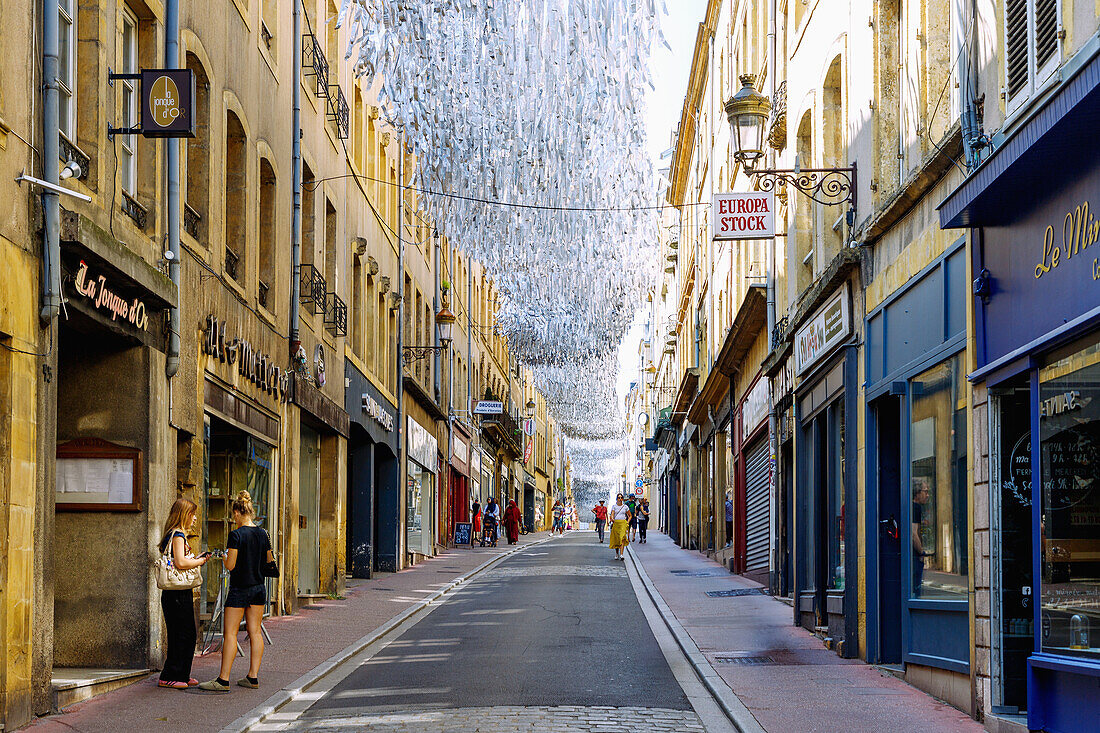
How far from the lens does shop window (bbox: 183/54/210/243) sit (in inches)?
563

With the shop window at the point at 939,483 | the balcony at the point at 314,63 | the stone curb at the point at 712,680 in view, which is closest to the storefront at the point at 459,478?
the balcony at the point at 314,63

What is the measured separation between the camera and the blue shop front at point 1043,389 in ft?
24.3

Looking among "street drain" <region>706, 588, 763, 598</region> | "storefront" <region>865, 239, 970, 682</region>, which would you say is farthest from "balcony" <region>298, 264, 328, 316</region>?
"storefront" <region>865, 239, 970, 682</region>

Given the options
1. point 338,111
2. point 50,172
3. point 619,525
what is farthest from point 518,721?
point 619,525

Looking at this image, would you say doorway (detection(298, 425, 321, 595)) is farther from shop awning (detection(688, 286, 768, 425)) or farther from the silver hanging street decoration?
shop awning (detection(688, 286, 768, 425))

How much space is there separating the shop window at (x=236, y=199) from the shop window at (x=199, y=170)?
5.04 ft

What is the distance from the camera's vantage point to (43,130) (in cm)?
952

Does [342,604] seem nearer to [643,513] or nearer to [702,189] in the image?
[702,189]

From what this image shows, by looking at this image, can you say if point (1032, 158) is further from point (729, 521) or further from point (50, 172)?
point (729, 521)

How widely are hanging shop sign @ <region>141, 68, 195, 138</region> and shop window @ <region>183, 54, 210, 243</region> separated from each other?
111 inches

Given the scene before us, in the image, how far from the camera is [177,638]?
1091cm

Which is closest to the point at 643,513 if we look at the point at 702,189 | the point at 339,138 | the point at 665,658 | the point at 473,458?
the point at 473,458

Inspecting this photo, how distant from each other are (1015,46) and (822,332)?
678 cm

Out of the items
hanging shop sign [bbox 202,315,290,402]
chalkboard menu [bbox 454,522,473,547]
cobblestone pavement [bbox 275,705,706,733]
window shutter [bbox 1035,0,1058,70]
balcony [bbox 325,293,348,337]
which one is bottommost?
chalkboard menu [bbox 454,522,473,547]
